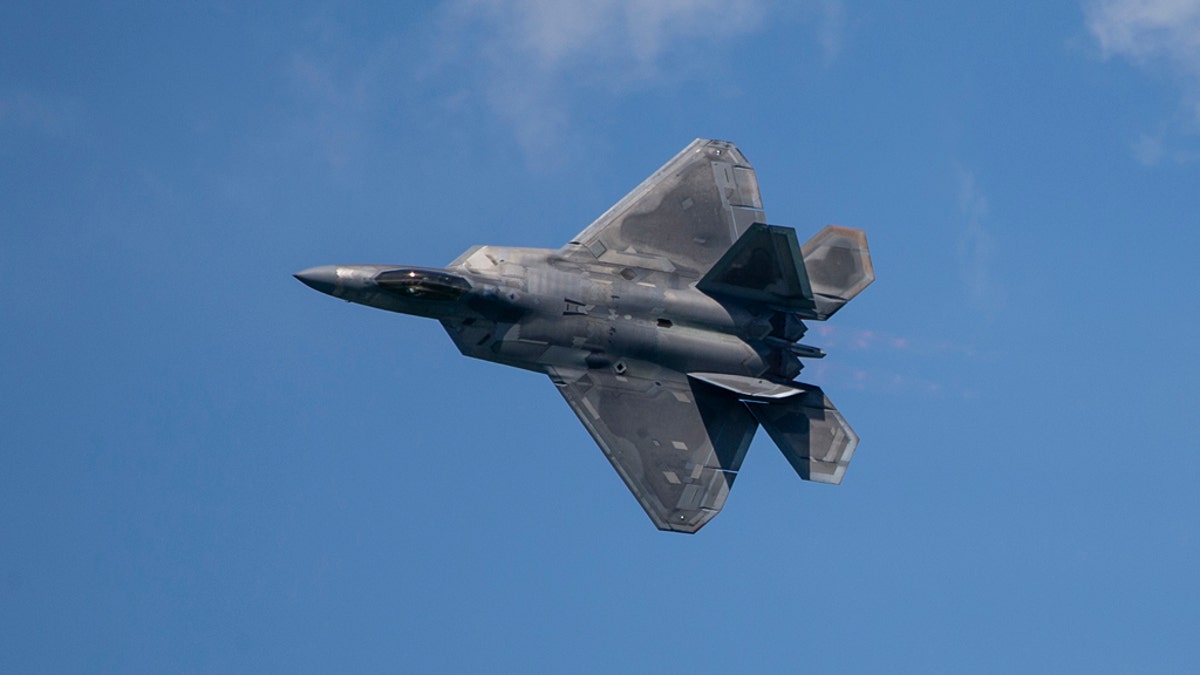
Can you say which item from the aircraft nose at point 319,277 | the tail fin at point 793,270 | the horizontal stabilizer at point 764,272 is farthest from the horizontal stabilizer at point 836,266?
the aircraft nose at point 319,277

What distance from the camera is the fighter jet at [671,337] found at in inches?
1937

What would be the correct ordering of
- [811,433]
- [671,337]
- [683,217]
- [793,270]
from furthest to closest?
[683,217], [811,433], [671,337], [793,270]

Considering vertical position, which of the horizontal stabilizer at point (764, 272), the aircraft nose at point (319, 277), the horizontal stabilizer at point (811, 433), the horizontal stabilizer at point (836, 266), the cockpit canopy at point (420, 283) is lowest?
the aircraft nose at point (319, 277)

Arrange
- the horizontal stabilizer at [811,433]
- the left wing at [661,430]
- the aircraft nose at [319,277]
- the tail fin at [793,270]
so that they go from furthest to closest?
the horizontal stabilizer at [811,433] → the left wing at [661,430] → the tail fin at [793,270] → the aircraft nose at [319,277]

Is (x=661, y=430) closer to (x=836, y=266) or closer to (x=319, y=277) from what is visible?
(x=836, y=266)

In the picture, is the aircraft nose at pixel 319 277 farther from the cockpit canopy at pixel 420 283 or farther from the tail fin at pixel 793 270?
the tail fin at pixel 793 270

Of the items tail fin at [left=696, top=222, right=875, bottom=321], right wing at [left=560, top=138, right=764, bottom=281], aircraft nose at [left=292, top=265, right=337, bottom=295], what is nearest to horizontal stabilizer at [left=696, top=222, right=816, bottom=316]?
tail fin at [left=696, top=222, right=875, bottom=321]

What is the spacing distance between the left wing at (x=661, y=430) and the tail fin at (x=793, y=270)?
291 cm

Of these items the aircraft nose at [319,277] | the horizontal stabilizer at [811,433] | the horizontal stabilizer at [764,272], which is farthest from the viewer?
the horizontal stabilizer at [811,433]

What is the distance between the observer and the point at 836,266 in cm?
5094

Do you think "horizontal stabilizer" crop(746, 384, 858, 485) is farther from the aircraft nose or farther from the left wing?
the aircraft nose

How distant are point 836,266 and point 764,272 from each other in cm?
246

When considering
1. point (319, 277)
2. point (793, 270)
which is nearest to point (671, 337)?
point (793, 270)

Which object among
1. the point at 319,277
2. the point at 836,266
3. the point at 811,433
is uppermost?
the point at 836,266
